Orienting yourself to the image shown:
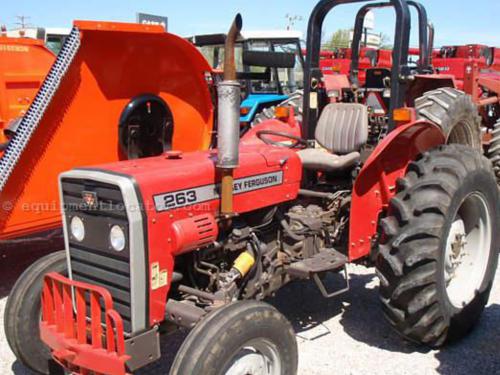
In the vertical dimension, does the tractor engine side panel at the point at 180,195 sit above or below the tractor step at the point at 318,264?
above

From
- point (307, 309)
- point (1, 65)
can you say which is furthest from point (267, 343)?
point (1, 65)

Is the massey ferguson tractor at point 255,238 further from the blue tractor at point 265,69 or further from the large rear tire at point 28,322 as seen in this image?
the blue tractor at point 265,69

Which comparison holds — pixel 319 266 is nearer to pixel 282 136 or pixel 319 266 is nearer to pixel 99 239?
pixel 282 136

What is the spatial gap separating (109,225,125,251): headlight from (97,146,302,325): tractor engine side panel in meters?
0.11

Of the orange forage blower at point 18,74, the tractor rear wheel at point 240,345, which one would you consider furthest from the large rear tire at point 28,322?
the orange forage blower at point 18,74

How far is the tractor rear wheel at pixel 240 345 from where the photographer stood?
223 cm

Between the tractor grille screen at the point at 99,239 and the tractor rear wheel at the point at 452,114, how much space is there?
2.76 metres

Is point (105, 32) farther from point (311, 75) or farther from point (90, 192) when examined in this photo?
point (90, 192)

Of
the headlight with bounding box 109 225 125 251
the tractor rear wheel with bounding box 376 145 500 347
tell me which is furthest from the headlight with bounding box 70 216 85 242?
the tractor rear wheel with bounding box 376 145 500 347

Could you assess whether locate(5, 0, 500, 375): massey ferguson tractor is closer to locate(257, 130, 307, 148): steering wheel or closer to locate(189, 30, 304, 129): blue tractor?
locate(257, 130, 307, 148): steering wheel

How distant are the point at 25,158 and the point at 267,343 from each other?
2615 mm

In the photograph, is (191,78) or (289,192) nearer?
(289,192)

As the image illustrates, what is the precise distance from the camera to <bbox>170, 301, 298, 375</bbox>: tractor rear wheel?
223 centimetres

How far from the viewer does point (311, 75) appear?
3.98m
